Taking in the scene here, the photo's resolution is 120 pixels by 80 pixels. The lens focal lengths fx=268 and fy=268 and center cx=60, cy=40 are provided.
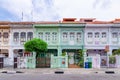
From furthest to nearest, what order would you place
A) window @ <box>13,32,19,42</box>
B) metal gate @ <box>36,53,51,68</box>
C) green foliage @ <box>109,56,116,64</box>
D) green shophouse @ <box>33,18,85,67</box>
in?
window @ <box>13,32,19,42</box> → green shophouse @ <box>33,18,85,67</box> → metal gate @ <box>36,53,51,68</box> → green foliage @ <box>109,56,116,64</box>

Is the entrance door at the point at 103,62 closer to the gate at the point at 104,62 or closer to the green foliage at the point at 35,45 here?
the gate at the point at 104,62

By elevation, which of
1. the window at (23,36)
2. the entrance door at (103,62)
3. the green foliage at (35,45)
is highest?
the window at (23,36)

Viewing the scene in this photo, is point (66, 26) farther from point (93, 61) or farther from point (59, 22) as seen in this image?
point (93, 61)

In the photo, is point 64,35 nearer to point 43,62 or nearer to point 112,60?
point 43,62

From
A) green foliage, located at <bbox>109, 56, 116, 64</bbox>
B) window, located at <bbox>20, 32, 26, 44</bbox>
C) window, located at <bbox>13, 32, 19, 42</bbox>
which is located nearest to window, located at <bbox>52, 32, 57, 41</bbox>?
window, located at <bbox>20, 32, 26, 44</bbox>

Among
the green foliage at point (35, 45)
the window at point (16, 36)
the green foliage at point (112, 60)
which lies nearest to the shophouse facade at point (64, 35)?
the window at point (16, 36)

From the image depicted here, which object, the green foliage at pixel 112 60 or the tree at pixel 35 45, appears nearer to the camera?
the green foliage at pixel 112 60

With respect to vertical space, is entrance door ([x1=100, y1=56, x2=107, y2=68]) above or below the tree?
below

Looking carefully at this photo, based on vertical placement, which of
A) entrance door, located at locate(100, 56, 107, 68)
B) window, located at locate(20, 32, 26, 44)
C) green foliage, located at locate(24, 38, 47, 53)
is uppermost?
window, located at locate(20, 32, 26, 44)

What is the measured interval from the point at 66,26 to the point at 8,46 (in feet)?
35.1

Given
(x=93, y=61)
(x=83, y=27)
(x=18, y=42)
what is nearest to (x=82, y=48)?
(x=83, y=27)

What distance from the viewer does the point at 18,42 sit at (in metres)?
46.8

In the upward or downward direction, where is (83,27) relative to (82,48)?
upward

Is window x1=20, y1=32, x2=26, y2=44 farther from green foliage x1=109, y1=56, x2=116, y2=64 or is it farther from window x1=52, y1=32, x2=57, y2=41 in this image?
green foliage x1=109, y1=56, x2=116, y2=64
